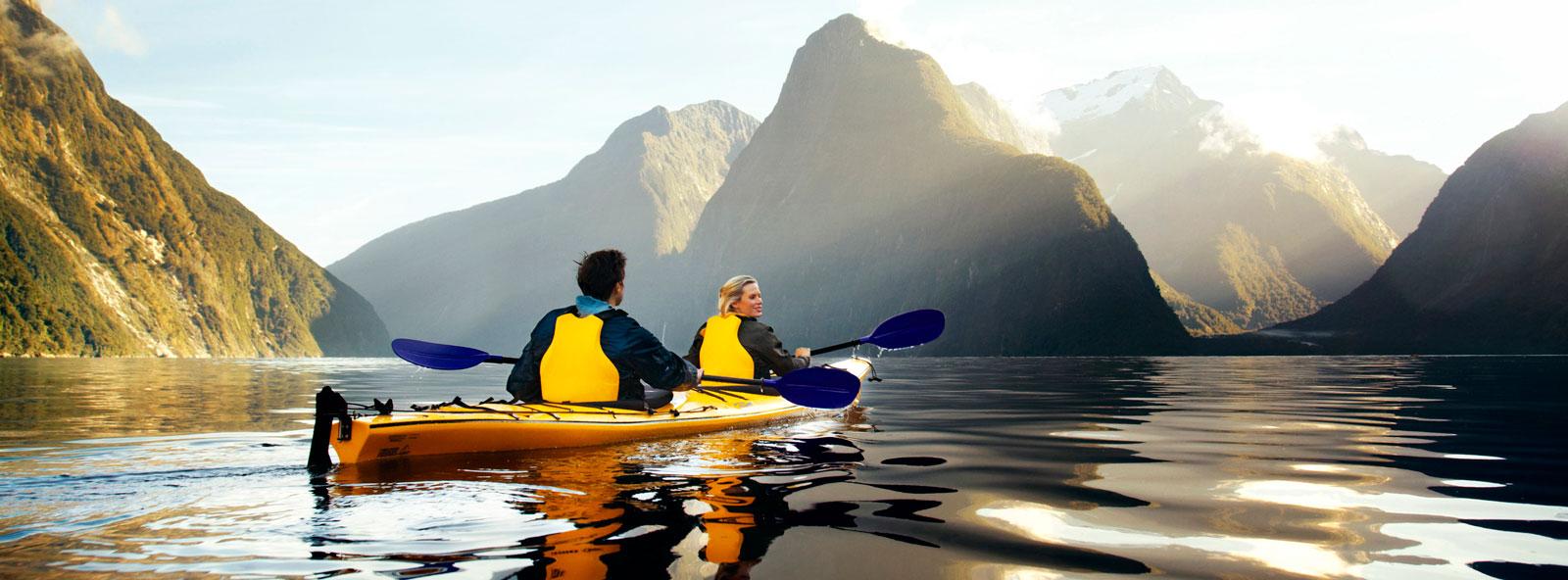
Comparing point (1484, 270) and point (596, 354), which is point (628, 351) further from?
point (1484, 270)

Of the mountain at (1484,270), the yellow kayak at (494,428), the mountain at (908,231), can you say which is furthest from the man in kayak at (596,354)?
the mountain at (1484,270)

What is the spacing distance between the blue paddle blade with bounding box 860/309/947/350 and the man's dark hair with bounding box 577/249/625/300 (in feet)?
24.4

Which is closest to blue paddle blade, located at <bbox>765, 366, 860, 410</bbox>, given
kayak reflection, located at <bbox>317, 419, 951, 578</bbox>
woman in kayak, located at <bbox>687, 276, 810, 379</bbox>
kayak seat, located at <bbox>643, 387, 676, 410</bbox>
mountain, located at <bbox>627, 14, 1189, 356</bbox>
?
kayak reflection, located at <bbox>317, 419, 951, 578</bbox>

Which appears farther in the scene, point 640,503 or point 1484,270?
point 1484,270

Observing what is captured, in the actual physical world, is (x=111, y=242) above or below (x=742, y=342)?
above

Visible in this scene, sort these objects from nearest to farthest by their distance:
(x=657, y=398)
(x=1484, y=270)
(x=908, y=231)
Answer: (x=657, y=398), (x=1484, y=270), (x=908, y=231)

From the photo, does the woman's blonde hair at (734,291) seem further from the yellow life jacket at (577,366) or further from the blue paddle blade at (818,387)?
the yellow life jacket at (577,366)

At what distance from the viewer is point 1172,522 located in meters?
6.18

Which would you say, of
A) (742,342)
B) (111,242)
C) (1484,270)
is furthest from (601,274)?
(111,242)

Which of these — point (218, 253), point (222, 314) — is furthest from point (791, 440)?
point (218, 253)

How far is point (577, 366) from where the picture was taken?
9.76 meters

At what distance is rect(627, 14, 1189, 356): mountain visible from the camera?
426 feet

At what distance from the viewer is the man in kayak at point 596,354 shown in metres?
9.23

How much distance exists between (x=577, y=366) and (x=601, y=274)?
1.10 meters
